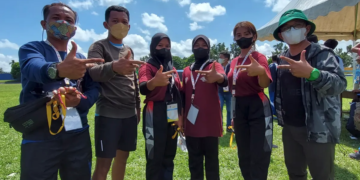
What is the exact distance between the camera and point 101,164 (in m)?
2.58

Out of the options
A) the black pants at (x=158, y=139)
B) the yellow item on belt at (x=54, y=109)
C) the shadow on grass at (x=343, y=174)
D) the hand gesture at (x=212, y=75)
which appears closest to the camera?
the yellow item on belt at (x=54, y=109)

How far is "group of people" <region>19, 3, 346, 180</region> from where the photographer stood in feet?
6.26

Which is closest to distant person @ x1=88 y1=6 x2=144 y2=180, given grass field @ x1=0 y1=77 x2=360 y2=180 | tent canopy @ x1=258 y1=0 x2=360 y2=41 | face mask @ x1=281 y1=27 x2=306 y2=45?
grass field @ x1=0 y1=77 x2=360 y2=180

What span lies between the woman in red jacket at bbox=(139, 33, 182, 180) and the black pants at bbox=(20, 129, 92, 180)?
74 cm

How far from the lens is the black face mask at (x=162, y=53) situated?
265cm

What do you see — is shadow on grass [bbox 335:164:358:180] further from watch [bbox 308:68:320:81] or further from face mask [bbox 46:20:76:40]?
face mask [bbox 46:20:76:40]

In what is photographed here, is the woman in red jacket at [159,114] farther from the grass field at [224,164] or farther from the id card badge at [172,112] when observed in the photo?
the grass field at [224,164]

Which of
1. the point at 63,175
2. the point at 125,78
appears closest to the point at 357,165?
the point at 125,78

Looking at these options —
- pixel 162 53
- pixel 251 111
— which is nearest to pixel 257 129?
pixel 251 111

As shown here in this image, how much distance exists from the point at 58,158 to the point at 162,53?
162cm

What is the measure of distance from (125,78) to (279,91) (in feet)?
6.31

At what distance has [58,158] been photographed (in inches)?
74.5

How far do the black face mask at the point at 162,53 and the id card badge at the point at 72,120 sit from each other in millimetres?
1205

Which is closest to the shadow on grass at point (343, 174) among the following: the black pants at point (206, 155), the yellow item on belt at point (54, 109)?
the black pants at point (206, 155)
